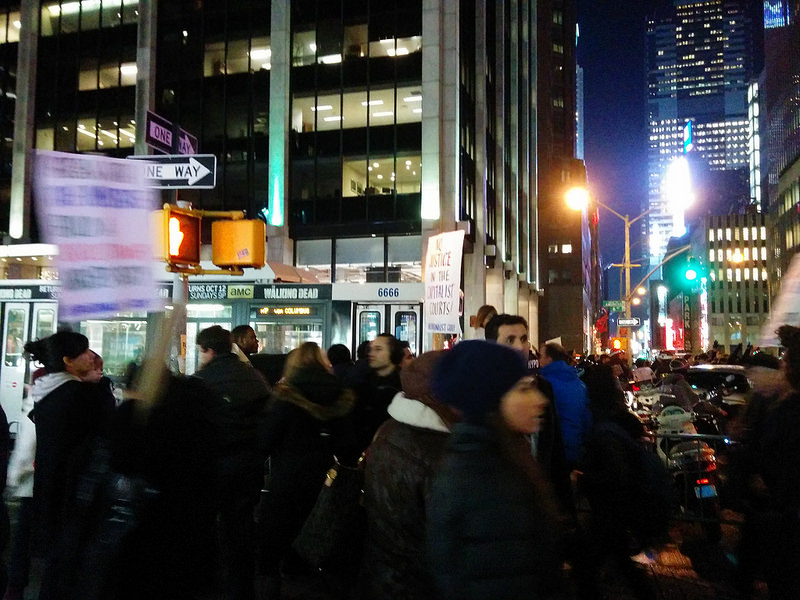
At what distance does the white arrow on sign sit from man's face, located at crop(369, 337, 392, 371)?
10.3 ft

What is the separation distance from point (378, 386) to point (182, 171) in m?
3.77

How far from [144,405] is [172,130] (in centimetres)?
726

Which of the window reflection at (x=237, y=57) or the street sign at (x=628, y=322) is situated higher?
the window reflection at (x=237, y=57)

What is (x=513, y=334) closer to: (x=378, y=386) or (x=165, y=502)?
(x=378, y=386)

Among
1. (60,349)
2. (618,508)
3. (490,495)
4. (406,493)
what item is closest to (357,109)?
(60,349)

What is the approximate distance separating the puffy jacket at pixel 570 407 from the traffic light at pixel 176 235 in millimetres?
3822

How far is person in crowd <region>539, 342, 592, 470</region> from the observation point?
6.11m

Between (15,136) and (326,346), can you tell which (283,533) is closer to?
(326,346)

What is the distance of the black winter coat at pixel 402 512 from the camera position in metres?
2.87

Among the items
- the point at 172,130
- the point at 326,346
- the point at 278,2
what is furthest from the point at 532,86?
the point at 172,130

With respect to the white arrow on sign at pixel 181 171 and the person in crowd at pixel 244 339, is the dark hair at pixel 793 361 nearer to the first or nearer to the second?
the person in crowd at pixel 244 339

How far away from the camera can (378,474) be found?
9.90ft

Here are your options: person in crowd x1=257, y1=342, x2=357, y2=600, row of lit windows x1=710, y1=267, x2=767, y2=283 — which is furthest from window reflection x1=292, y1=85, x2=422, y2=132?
row of lit windows x1=710, y1=267, x2=767, y2=283

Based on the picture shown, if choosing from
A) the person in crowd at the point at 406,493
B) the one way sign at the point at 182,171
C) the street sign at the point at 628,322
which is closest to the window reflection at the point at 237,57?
the street sign at the point at 628,322
